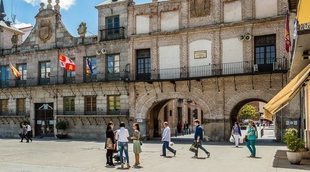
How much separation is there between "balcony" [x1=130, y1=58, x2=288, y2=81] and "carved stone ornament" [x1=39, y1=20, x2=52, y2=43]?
34.2ft

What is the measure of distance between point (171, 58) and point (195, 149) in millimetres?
12573

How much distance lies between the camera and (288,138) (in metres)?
14.4

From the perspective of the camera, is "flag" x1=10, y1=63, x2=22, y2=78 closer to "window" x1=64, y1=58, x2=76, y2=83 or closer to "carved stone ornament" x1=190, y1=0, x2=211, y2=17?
"window" x1=64, y1=58, x2=76, y2=83

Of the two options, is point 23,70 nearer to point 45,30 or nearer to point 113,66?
point 45,30

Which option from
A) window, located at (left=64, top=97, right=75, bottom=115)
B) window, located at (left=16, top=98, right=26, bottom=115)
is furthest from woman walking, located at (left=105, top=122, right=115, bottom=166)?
window, located at (left=16, top=98, right=26, bottom=115)

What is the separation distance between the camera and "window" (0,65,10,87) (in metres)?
36.9

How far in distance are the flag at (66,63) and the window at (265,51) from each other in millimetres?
14798

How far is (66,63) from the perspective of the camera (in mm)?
30219

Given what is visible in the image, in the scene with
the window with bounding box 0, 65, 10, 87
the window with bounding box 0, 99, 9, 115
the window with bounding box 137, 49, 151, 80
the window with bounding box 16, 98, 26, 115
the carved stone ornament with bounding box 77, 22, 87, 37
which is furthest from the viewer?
the window with bounding box 0, 65, 10, 87

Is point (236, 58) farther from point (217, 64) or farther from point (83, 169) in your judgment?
point (83, 169)

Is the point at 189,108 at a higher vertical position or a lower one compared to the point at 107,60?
lower

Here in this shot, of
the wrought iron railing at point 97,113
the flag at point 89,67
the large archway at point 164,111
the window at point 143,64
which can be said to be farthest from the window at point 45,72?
the large archway at point 164,111

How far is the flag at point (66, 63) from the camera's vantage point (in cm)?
3000

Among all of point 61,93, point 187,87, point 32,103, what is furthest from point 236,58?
point 32,103
